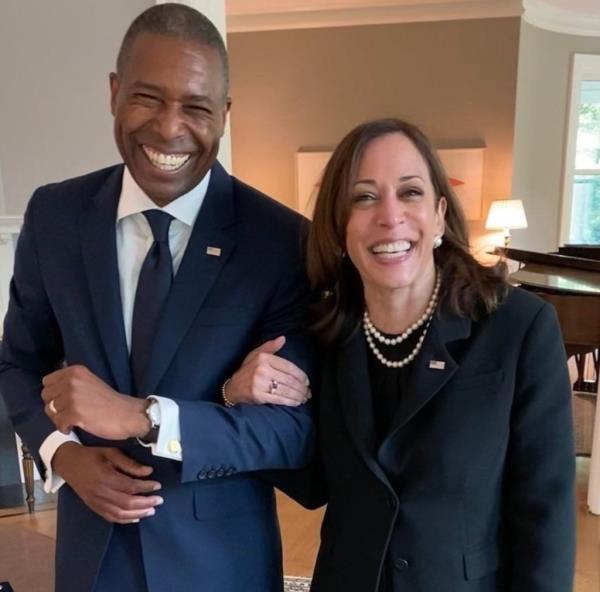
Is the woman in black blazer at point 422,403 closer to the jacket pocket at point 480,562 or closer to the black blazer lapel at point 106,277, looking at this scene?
the jacket pocket at point 480,562

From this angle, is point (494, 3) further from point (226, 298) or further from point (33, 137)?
point (226, 298)

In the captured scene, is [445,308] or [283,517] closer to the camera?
[445,308]

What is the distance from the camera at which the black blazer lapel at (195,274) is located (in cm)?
108

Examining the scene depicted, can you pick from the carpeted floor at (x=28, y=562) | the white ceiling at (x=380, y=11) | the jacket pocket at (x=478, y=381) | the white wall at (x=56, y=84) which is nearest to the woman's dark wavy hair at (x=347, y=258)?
the jacket pocket at (x=478, y=381)

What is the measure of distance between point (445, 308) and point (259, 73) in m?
5.46

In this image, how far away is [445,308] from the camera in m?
1.17

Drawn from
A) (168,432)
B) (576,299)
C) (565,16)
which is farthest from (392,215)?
(565,16)

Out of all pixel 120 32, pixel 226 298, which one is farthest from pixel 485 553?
pixel 120 32

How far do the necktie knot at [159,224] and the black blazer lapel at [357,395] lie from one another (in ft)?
1.26

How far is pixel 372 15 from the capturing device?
19.1 ft

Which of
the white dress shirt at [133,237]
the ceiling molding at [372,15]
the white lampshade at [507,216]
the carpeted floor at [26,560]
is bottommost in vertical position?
the carpeted floor at [26,560]

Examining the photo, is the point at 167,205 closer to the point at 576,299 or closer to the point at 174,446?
the point at 174,446

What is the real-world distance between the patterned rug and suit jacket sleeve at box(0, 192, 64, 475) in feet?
5.68

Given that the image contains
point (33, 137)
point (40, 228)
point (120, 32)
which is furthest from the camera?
point (33, 137)
